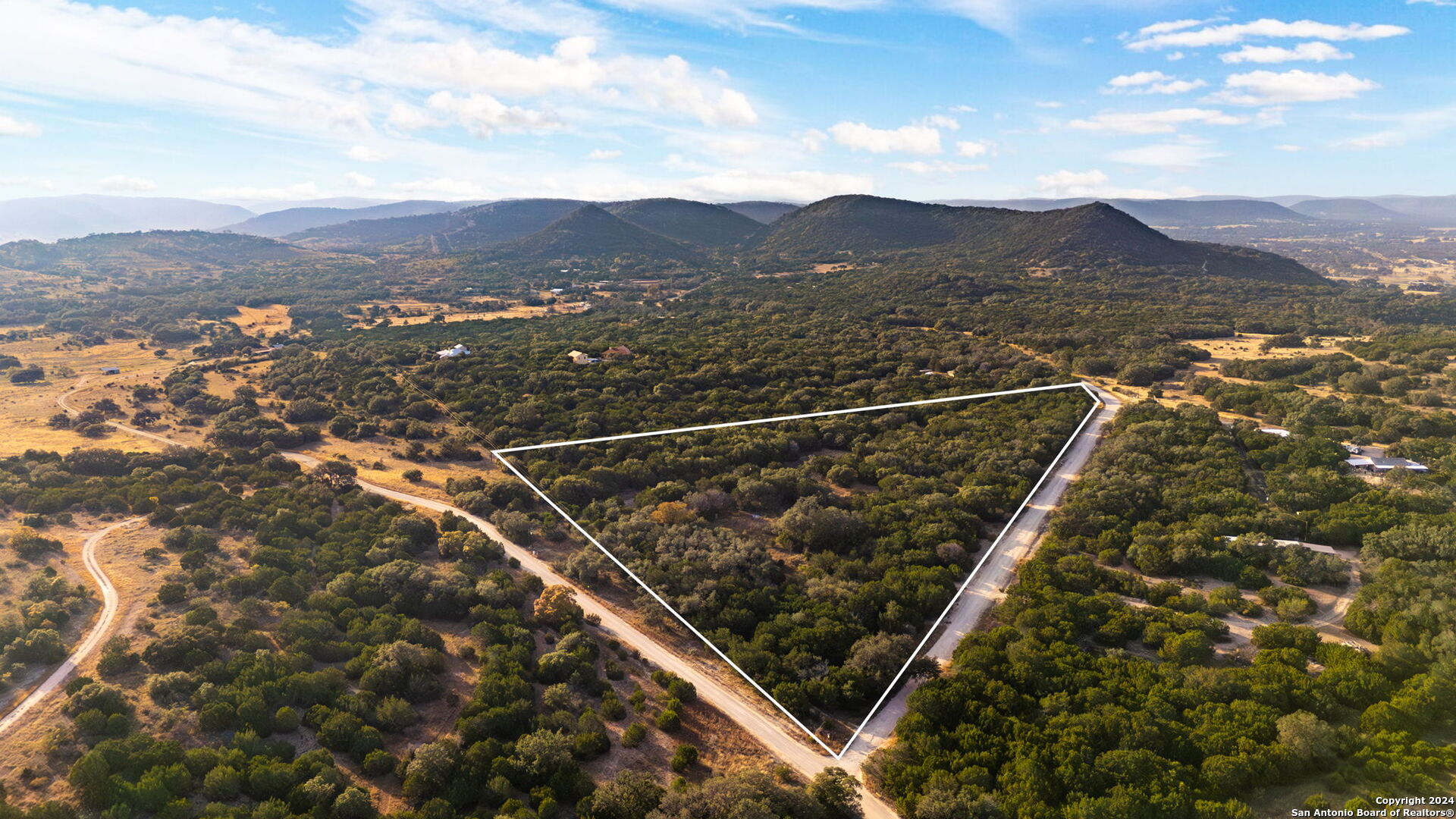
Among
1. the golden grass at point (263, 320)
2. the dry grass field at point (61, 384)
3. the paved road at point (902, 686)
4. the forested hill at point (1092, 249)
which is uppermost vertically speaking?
the forested hill at point (1092, 249)

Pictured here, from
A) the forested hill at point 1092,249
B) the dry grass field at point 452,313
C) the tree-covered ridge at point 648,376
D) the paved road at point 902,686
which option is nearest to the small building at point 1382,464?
the paved road at point 902,686

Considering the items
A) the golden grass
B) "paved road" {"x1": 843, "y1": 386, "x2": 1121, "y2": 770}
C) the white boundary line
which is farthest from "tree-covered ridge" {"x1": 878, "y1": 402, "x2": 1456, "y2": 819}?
the golden grass

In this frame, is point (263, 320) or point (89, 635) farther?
point (263, 320)

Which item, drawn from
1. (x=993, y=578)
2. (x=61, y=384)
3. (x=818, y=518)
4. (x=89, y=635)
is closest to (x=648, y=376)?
(x=818, y=518)

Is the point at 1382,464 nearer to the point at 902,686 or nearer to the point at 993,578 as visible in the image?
the point at 993,578

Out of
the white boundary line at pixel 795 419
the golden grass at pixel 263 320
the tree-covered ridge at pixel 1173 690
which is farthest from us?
the golden grass at pixel 263 320

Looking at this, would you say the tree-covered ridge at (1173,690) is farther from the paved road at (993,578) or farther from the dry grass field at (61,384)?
the dry grass field at (61,384)
